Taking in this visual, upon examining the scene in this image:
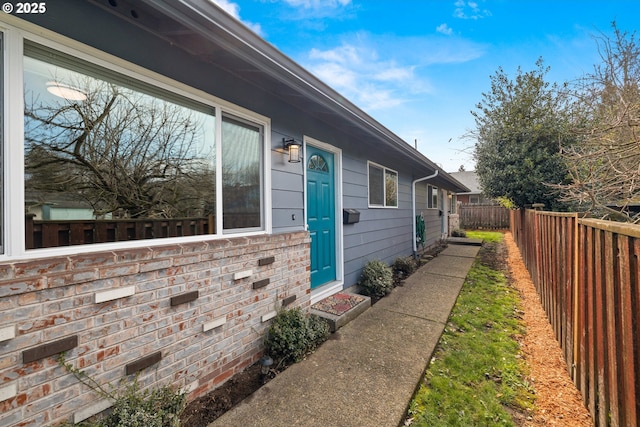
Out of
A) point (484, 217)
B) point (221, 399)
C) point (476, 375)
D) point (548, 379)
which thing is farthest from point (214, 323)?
point (484, 217)

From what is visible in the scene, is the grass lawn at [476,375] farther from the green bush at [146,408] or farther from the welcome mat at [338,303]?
the green bush at [146,408]

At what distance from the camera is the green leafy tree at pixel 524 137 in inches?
302

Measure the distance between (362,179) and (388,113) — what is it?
10.4 meters

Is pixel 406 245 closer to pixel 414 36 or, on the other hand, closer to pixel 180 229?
pixel 414 36

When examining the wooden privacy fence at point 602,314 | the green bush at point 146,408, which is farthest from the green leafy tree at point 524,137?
the green bush at point 146,408

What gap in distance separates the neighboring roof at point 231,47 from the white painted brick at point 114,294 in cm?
180

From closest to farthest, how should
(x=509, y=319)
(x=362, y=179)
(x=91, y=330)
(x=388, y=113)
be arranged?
(x=91, y=330)
(x=509, y=319)
(x=362, y=179)
(x=388, y=113)

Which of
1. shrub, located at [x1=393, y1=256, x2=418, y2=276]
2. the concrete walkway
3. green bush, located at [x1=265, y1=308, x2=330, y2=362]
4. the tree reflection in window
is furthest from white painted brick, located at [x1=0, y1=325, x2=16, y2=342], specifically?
shrub, located at [x1=393, y1=256, x2=418, y2=276]

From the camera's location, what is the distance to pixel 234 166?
2820 millimetres

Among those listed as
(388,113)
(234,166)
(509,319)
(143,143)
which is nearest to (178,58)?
(143,143)

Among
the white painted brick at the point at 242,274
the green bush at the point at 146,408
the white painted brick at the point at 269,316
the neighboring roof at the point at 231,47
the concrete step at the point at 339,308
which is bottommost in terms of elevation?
the concrete step at the point at 339,308

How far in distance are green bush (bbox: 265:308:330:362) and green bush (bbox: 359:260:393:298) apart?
1.86 m

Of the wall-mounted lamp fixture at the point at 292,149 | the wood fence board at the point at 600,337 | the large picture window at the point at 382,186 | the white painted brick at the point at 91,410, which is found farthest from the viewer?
the large picture window at the point at 382,186

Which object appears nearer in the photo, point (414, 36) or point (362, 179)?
point (362, 179)
